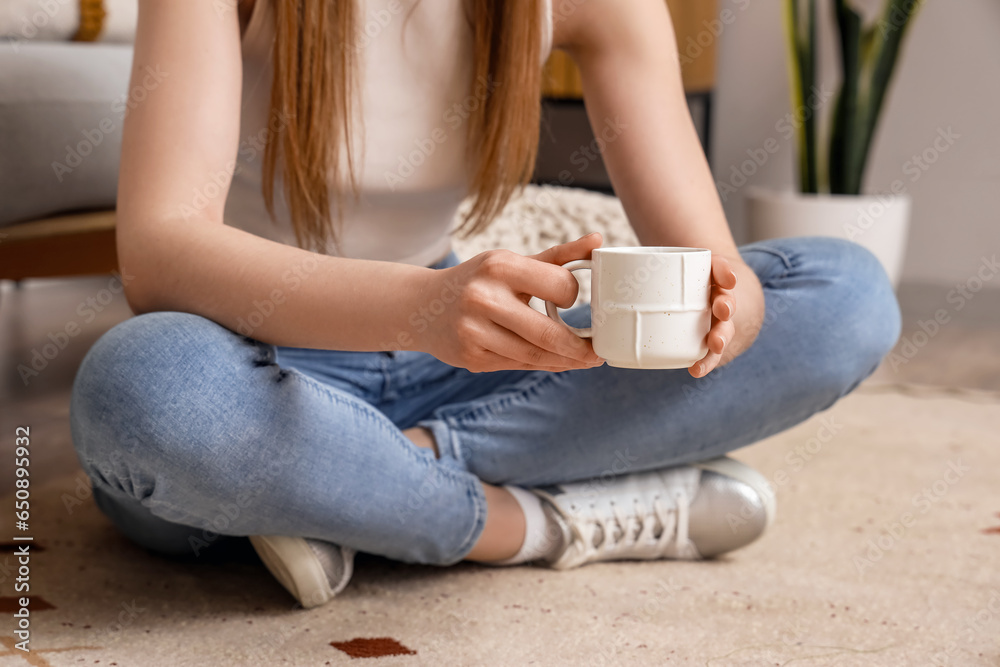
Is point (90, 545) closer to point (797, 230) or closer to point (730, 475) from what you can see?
point (730, 475)

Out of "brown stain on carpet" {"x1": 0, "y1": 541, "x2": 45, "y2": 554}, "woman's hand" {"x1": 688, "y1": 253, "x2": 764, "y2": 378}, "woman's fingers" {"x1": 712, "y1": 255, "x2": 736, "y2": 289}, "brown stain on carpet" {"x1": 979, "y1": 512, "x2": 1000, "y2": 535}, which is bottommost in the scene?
"brown stain on carpet" {"x1": 979, "y1": 512, "x2": 1000, "y2": 535}

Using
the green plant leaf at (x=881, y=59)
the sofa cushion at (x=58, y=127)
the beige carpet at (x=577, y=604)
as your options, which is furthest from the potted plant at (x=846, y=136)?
the sofa cushion at (x=58, y=127)

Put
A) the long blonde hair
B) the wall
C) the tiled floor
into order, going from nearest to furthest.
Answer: the long blonde hair, the tiled floor, the wall

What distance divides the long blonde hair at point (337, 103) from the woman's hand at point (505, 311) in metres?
0.26

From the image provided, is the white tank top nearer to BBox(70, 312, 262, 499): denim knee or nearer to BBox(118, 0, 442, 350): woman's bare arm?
BBox(118, 0, 442, 350): woman's bare arm

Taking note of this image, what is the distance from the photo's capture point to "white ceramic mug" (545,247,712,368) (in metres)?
0.54

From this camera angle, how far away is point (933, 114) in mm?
2434

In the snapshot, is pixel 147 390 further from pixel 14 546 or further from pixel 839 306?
pixel 839 306

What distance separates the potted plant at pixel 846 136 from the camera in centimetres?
215

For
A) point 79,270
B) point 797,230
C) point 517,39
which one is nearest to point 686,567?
point 517,39

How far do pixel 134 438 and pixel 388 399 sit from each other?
0.30 m

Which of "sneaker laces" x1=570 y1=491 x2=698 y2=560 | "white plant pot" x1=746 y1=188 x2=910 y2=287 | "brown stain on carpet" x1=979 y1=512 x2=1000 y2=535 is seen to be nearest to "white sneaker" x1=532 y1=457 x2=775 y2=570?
"sneaker laces" x1=570 y1=491 x2=698 y2=560

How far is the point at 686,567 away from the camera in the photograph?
2.95ft

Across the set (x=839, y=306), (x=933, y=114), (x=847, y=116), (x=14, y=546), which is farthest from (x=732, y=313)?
(x=933, y=114)
